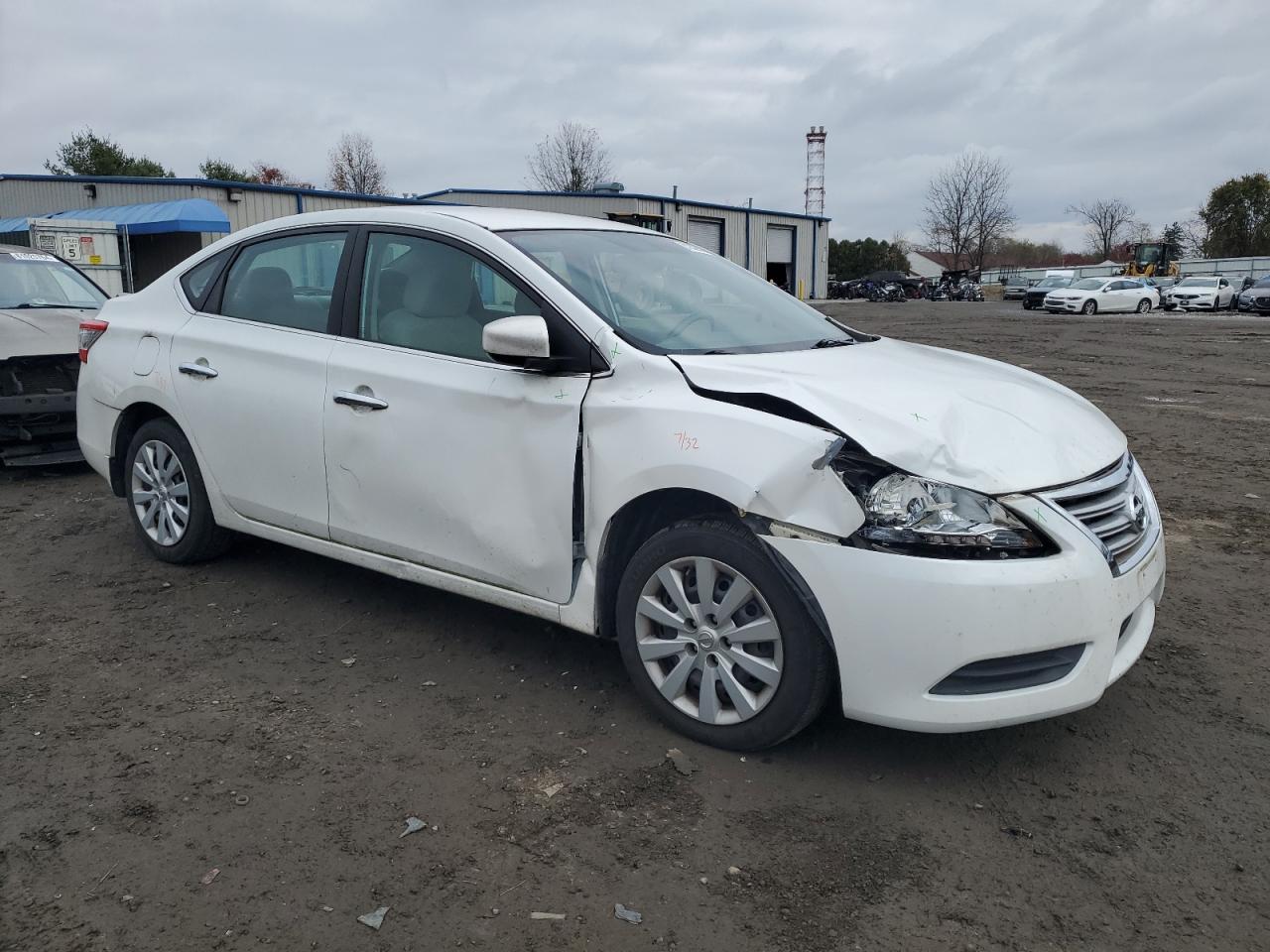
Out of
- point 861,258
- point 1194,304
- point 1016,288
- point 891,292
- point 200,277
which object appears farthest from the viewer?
point 861,258

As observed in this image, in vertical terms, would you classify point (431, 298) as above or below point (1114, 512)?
above

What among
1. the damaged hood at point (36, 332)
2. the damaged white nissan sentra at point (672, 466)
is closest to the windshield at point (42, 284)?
the damaged hood at point (36, 332)

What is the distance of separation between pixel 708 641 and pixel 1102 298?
3712 cm

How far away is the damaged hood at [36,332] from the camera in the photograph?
7180mm

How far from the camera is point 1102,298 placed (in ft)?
118

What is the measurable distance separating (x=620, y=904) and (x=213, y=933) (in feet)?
3.19

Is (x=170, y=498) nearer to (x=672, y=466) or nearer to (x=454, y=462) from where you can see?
(x=454, y=462)

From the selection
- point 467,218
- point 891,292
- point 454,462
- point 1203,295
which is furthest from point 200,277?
point 891,292

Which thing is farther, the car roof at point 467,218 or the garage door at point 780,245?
the garage door at point 780,245

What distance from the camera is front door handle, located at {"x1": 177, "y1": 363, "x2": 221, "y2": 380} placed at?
4.62 meters

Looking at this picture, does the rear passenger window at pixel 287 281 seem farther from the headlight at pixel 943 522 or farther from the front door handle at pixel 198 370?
the headlight at pixel 943 522

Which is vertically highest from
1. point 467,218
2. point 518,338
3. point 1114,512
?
point 467,218

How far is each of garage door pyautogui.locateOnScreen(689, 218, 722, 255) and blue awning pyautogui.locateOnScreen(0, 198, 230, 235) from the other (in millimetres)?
26169

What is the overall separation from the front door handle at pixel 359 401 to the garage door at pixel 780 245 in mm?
49892
